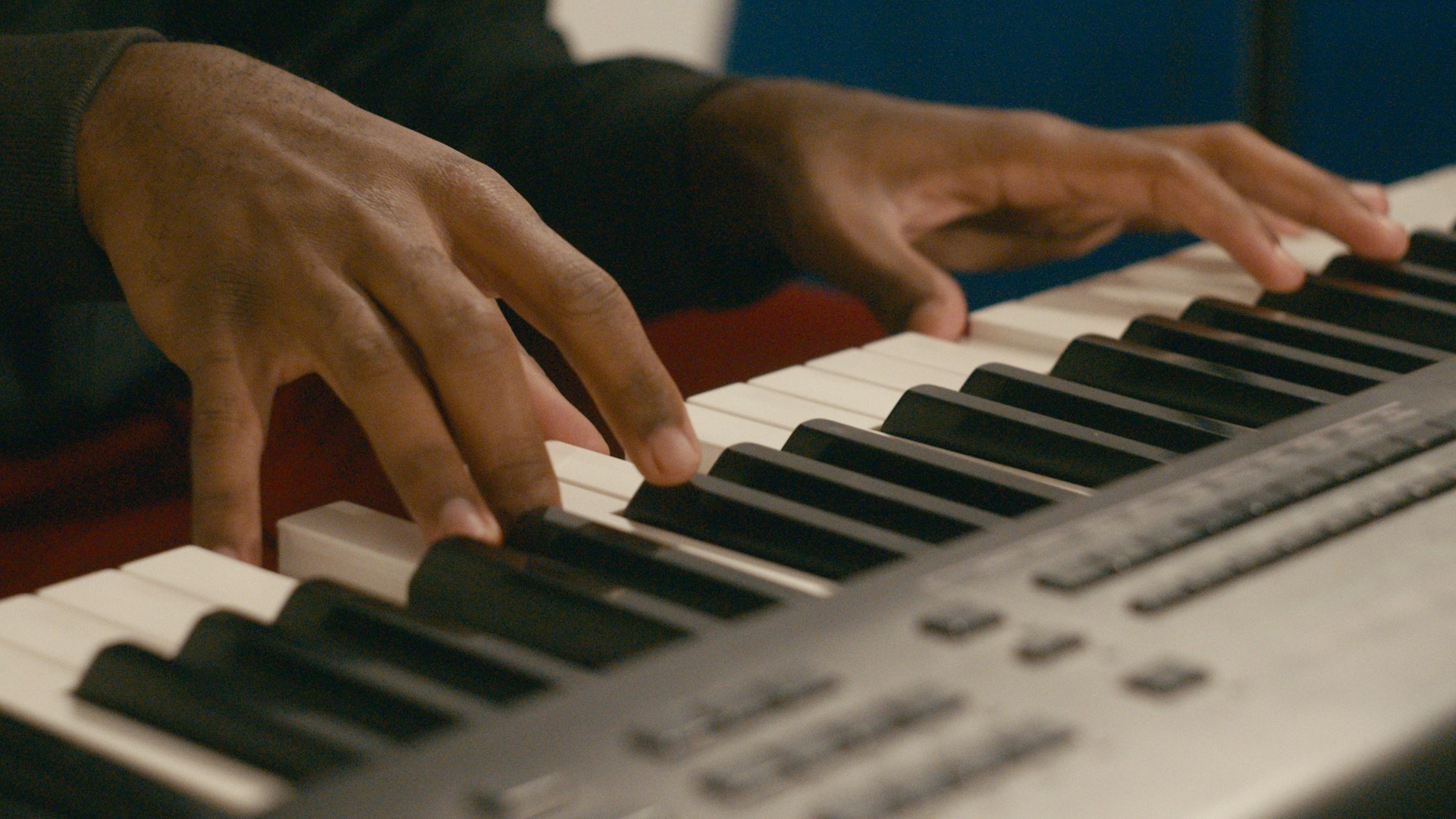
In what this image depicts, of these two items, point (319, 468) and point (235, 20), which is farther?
point (235, 20)

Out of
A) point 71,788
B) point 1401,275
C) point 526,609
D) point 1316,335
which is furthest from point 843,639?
point 1401,275

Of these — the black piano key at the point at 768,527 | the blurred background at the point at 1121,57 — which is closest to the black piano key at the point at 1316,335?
the black piano key at the point at 768,527

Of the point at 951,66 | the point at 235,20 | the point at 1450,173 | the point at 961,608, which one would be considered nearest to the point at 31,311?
the point at 235,20

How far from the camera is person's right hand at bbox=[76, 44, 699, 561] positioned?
59 cm

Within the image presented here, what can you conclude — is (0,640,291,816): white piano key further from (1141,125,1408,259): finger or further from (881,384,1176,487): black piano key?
(1141,125,1408,259): finger

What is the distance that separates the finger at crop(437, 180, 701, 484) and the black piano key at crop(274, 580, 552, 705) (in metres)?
0.14

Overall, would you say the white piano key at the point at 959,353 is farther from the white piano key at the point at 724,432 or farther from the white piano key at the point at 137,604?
the white piano key at the point at 137,604

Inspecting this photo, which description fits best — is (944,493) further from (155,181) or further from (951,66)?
(951,66)

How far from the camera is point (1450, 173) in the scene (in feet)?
3.92

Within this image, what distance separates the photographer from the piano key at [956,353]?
79cm

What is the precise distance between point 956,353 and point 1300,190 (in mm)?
346

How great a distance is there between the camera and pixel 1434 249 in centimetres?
95

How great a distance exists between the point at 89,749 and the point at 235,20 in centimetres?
102

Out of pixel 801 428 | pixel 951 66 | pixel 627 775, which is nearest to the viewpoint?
pixel 627 775
